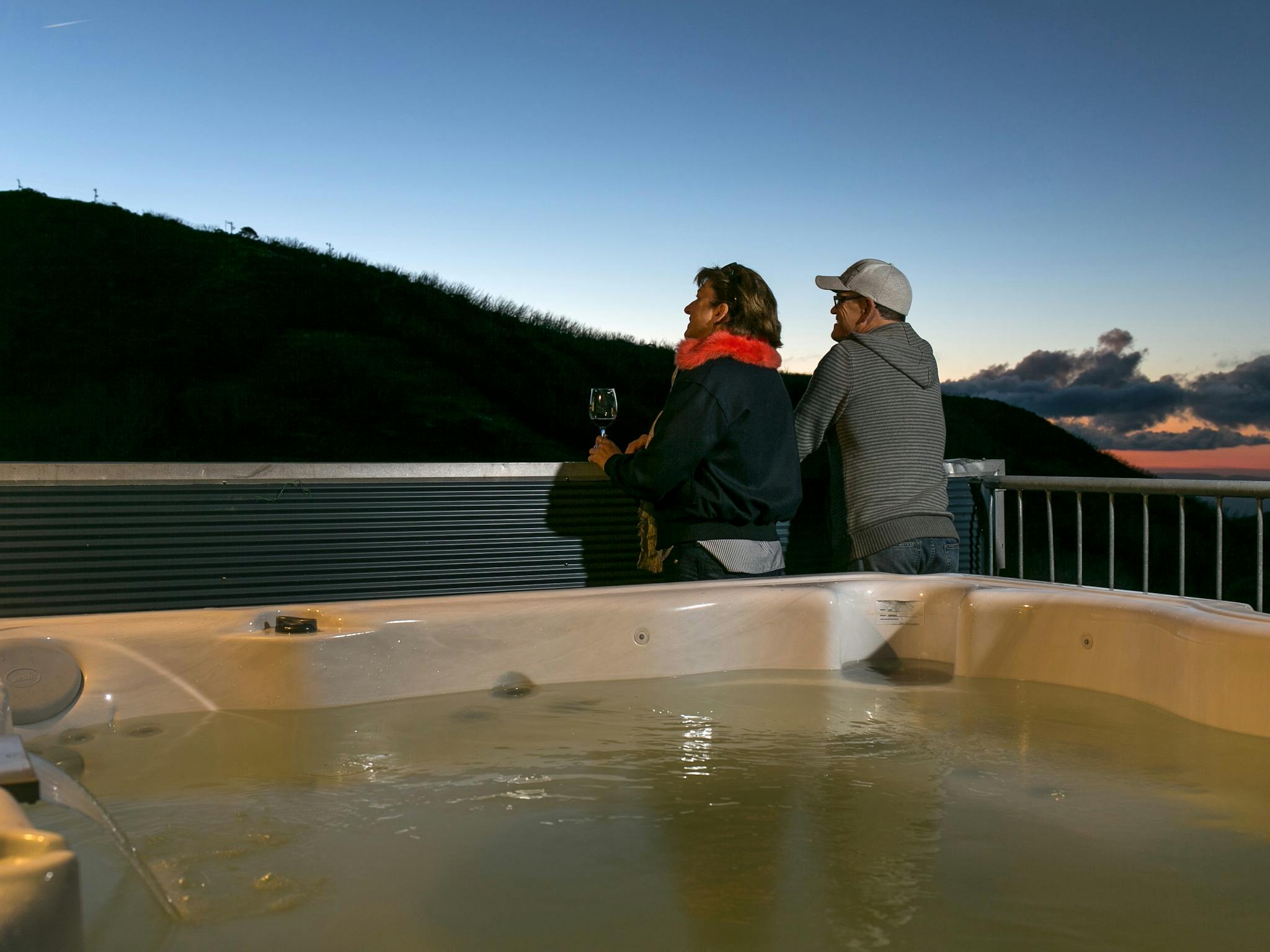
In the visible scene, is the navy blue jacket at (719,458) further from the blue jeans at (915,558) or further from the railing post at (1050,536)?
the railing post at (1050,536)

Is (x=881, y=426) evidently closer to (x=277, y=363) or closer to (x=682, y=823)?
(x=682, y=823)

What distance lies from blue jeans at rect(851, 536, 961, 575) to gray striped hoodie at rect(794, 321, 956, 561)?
0.04m

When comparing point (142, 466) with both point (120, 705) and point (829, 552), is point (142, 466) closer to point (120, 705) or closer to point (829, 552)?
point (120, 705)

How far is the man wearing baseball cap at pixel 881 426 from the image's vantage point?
284 centimetres

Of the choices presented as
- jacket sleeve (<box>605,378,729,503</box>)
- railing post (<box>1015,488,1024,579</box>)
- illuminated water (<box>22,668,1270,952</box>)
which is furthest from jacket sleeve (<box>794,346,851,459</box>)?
railing post (<box>1015,488,1024,579</box>)

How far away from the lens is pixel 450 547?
12.9ft

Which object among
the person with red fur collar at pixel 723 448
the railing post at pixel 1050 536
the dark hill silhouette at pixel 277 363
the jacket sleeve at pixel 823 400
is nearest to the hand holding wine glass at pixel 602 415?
the person with red fur collar at pixel 723 448

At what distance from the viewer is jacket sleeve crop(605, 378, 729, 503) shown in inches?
104

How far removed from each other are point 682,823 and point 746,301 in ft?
4.75

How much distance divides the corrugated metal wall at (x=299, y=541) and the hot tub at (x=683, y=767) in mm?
1259

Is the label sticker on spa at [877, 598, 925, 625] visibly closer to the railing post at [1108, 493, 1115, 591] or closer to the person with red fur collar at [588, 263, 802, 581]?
the person with red fur collar at [588, 263, 802, 581]

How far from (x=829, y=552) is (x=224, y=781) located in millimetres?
3404

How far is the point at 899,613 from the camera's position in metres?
2.93

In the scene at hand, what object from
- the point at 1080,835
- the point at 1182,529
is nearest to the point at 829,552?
the point at 1182,529
